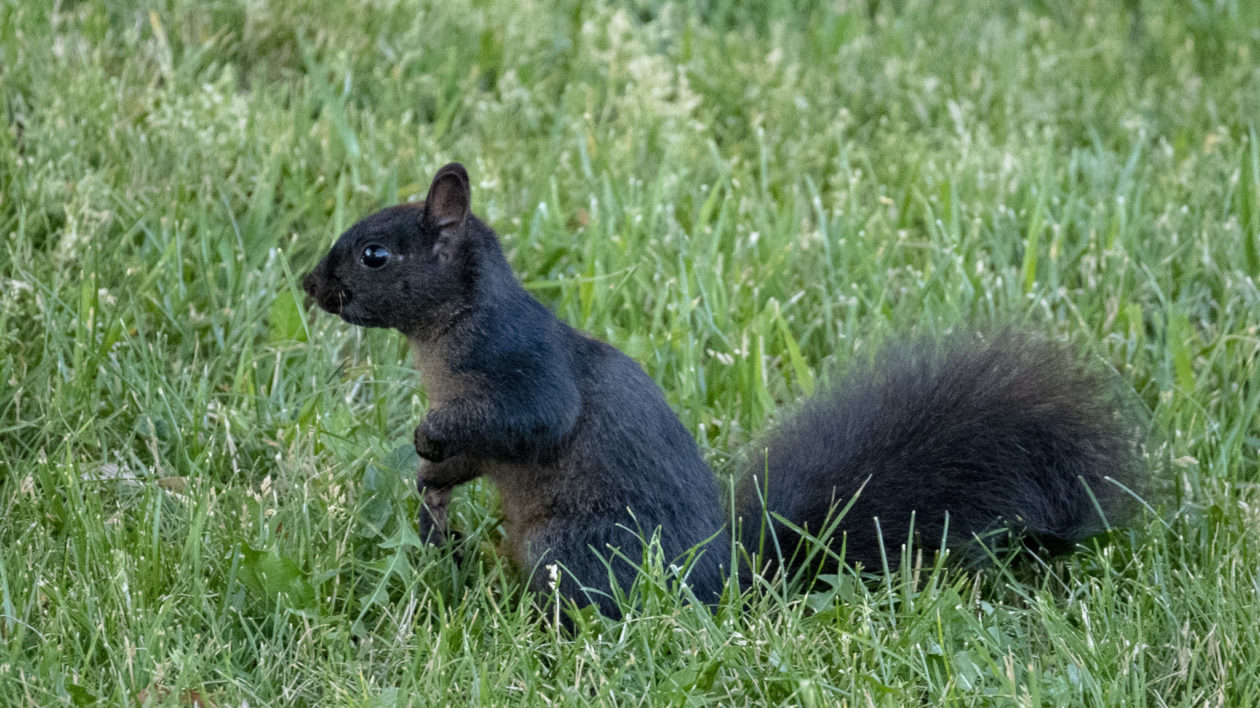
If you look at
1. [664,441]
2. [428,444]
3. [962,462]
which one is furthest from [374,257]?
[962,462]

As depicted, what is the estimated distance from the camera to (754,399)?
3.50 metres

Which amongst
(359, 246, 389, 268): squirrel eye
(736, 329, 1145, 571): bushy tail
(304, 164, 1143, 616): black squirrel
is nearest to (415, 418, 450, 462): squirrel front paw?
(304, 164, 1143, 616): black squirrel

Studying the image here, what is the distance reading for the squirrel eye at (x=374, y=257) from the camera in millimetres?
2777

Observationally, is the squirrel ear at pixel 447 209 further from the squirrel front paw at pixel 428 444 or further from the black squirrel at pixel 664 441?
the squirrel front paw at pixel 428 444

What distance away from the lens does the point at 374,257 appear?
9.12 ft

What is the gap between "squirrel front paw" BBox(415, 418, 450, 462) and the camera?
2.71 meters

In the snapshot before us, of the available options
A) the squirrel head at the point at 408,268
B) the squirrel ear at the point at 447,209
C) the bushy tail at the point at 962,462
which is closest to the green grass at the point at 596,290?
the bushy tail at the point at 962,462

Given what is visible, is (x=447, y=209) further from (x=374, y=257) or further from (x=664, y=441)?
(x=664, y=441)

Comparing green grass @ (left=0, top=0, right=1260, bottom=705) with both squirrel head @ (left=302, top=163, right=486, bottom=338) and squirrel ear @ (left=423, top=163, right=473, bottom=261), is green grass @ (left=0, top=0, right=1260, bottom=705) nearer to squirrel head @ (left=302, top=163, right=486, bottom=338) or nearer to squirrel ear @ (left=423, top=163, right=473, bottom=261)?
squirrel head @ (left=302, top=163, right=486, bottom=338)

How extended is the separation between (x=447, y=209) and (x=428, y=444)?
1.51 ft

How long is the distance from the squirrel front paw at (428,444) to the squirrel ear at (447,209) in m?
0.34

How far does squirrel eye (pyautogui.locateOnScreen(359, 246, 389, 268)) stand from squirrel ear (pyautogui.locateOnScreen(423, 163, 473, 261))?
95 millimetres

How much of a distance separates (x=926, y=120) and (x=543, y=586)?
311 cm

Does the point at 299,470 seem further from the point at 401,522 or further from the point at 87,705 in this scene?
the point at 87,705
